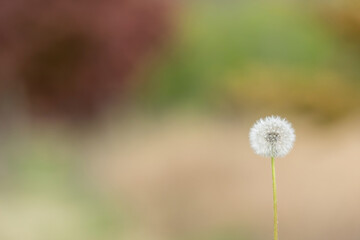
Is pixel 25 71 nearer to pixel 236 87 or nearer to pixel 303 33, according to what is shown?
pixel 236 87

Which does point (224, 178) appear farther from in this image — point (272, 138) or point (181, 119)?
point (272, 138)

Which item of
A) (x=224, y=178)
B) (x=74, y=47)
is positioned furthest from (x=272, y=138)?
(x=74, y=47)

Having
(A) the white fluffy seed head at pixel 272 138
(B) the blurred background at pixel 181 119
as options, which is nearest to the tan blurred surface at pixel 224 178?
(B) the blurred background at pixel 181 119

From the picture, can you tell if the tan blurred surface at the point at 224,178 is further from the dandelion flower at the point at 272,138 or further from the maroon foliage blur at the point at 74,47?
the dandelion flower at the point at 272,138

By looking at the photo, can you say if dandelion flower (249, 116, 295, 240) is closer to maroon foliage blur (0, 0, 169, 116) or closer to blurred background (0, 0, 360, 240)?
blurred background (0, 0, 360, 240)

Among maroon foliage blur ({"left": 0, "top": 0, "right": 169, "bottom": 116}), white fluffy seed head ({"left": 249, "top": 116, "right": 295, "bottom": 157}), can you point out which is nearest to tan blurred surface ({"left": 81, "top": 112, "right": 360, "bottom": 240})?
maroon foliage blur ({"left": 0, "top": 0, "right": 169, "bottom": 116})
